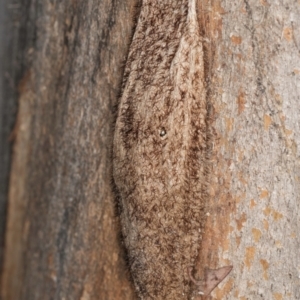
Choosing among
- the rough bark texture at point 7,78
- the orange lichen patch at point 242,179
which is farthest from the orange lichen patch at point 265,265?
the rough bark texture at point 7,78

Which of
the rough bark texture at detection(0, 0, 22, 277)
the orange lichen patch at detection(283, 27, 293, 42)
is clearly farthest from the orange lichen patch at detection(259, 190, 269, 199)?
the rough bark texture at detection(0, 0, 22, 277)

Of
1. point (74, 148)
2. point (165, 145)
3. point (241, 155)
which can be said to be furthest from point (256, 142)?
point (74, 148)

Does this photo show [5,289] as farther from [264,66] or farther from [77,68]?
[264,66]

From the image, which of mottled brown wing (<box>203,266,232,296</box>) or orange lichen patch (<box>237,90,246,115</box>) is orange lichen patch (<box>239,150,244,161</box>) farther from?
mottled brown wing (<box>203,266,232,296</box>)

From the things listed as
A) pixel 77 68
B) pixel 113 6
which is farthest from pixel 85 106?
pixel 113 6

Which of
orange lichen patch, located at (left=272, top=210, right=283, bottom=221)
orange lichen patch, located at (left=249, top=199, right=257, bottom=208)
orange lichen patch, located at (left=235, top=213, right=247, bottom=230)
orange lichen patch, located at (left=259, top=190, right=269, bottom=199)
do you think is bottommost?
orange lichen patch, located at (left=235, top=213, right=247, bottom=230)

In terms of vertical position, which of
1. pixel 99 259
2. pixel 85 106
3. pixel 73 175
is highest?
pixel 85 106

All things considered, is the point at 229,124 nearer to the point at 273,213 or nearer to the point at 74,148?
the point at 273,213
